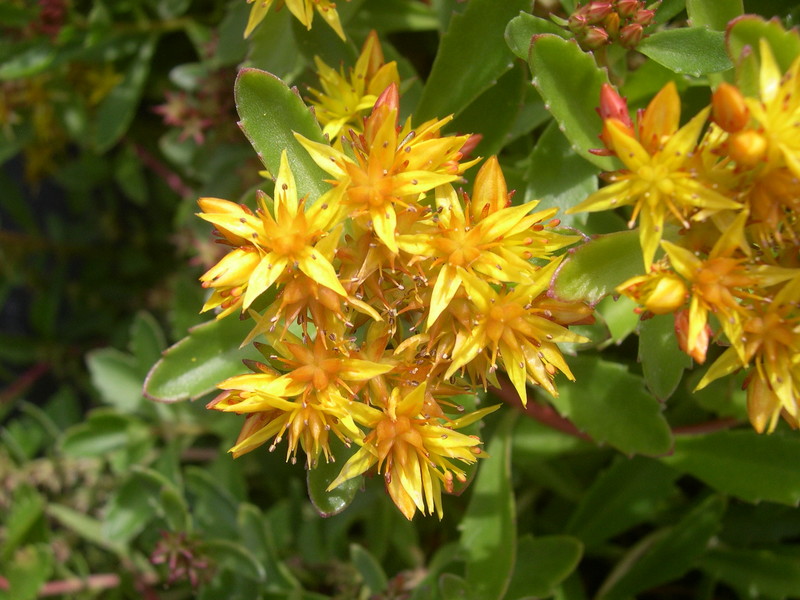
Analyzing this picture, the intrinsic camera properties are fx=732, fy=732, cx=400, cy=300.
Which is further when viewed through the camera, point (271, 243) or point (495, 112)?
point (495, 112)

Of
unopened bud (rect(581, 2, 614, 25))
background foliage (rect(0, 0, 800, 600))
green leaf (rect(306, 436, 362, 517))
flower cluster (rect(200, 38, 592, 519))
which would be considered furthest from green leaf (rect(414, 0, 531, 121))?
green leaf (rect(306, 436, 362, 517))

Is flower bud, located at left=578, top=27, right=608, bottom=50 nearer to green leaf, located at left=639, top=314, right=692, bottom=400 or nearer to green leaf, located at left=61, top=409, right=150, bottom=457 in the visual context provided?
green leaf, located at left=639, top=314, right=692, bottom=400

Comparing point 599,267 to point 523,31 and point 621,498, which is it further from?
point 621,498

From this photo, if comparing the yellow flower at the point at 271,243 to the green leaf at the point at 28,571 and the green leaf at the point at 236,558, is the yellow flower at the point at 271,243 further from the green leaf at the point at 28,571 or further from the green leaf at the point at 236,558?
the green leaf at the point at 28,571

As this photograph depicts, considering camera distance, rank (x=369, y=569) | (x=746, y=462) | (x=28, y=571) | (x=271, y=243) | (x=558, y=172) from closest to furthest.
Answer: (x=271, y=243) < (x=558, y=172) < (x=746, y=462) < (x=369, y=569) < (x=28, y=571)

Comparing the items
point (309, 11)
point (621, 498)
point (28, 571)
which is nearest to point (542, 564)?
point (621, 498)

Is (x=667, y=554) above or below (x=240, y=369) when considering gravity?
below
